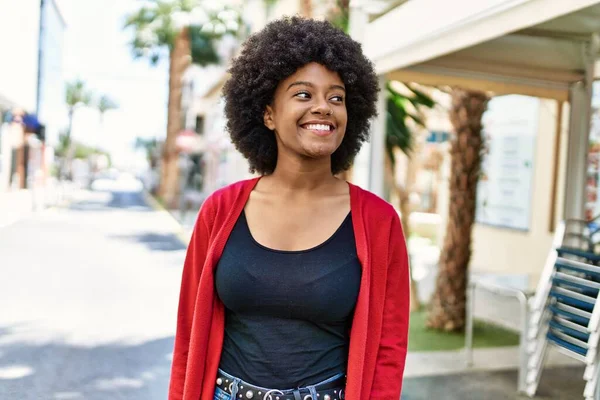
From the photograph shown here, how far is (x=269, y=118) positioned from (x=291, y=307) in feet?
2.03

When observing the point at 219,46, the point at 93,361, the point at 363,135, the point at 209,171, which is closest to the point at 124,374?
the point at 93,361

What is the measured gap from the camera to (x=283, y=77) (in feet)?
6.42

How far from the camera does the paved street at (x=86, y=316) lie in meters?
5.22

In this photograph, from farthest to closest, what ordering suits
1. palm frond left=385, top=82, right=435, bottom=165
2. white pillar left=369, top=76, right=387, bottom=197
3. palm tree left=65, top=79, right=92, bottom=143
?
palm tree left=65, top=79, right=92, bottom=143 < palm frond left=385, top=82, right=435, bottom=165 < white pillar left=369, top=76, right=387, bottom=197

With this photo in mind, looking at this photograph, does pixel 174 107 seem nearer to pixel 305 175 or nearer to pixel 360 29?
pixel 360 29

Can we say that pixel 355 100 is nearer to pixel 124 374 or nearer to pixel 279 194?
pixel 279 194

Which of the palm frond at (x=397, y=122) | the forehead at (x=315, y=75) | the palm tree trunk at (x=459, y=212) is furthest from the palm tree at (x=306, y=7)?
the forehead at (x=315, y=75)

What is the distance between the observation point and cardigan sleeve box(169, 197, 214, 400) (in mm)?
1964

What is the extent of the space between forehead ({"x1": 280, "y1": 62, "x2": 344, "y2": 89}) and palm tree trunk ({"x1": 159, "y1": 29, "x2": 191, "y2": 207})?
82.7 ft

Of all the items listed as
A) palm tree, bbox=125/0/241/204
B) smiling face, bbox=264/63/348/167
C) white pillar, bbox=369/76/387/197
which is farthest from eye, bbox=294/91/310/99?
palm tree, bbox=125/0/241/204

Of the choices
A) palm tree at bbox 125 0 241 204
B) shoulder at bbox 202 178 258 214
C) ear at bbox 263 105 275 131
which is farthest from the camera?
palm tree at bbox 125 0 241 204

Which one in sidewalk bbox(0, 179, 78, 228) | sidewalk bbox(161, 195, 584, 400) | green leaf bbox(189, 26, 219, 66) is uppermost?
green leaf bbox(189, 26, 219, 66)

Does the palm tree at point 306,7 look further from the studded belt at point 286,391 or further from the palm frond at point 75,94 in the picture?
the palm frond at point 75,94

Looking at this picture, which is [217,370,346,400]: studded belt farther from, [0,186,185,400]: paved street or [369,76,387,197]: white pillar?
[0,186,185,400]: paved street
